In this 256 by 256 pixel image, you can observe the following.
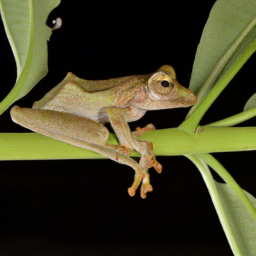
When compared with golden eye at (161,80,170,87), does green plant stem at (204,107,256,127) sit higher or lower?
lower

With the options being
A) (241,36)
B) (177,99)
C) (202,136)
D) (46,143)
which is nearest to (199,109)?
(202,136)

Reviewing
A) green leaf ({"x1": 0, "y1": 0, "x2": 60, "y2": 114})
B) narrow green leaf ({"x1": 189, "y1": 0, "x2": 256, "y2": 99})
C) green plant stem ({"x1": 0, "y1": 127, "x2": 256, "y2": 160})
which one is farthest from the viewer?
narrow green leaf ({"x1": 189, "y1": 0, "x2": 256, "y2": 99})

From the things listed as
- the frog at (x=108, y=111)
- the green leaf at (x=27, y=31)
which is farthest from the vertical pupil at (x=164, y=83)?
the green leaf at (x=27, y=31)

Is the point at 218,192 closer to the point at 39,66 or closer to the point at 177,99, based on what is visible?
the point at 177,99

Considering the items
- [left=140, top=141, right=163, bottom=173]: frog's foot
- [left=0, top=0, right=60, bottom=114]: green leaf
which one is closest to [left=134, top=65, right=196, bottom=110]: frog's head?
[left=140, top=141, right=163, bottom=173]: frog's foot

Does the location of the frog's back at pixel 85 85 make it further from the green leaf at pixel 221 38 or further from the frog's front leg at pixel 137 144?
the green leaf at pixel 221 38

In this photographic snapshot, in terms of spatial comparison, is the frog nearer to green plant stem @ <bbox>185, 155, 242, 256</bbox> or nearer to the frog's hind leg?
the frog's hind leg
